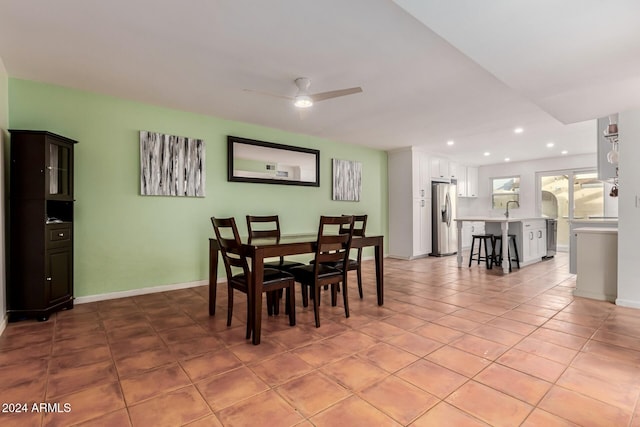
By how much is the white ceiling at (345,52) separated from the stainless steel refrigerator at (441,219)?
2.85 metres

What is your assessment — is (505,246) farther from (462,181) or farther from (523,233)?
(462,181)

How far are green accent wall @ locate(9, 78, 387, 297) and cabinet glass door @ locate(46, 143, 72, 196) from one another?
332mm

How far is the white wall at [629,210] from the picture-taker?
324 centimetres

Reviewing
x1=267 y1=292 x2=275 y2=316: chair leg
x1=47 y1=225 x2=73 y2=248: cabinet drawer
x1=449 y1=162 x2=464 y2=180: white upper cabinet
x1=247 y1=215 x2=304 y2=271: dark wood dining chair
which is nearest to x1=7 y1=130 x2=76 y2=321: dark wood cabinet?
x1=47 y1=225 x2=73 y2=248: cabinet drawer

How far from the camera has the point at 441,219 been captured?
680 centimetres

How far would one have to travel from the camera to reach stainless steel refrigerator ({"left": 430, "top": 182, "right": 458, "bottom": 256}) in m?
6.81

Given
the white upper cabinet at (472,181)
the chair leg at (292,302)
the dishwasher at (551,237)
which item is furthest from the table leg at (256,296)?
the white upper cabinet at (472,181)

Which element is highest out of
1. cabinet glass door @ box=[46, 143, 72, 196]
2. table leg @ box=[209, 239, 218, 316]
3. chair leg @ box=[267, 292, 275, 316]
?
cabinet glass door @ box=[46, 143, 72, 196]

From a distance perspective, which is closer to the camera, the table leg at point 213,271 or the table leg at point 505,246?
the table leg at point 213,271

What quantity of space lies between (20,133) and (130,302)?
1.92 m

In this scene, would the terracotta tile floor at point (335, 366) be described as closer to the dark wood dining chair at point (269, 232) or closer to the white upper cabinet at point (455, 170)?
the dark wood dining chair at point (269, 232)

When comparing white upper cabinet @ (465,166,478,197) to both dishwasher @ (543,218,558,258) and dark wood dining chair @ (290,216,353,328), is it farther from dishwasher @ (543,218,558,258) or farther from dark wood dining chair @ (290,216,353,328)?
dark wood dining chair @ (290,216,353,328)

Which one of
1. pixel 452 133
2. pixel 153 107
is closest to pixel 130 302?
pixel 153 107

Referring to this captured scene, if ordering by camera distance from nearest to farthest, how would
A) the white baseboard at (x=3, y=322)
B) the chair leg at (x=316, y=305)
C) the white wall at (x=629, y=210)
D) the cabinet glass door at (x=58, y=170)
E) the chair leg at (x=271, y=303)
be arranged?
the white baseboard at (x=3, y=322) < the chair leg at (x=316, y=305) < the cabinet glass door at (x=58, y=170) < the chair leg at (x=271, y=303) < the white wall at (x=629, y=210)
